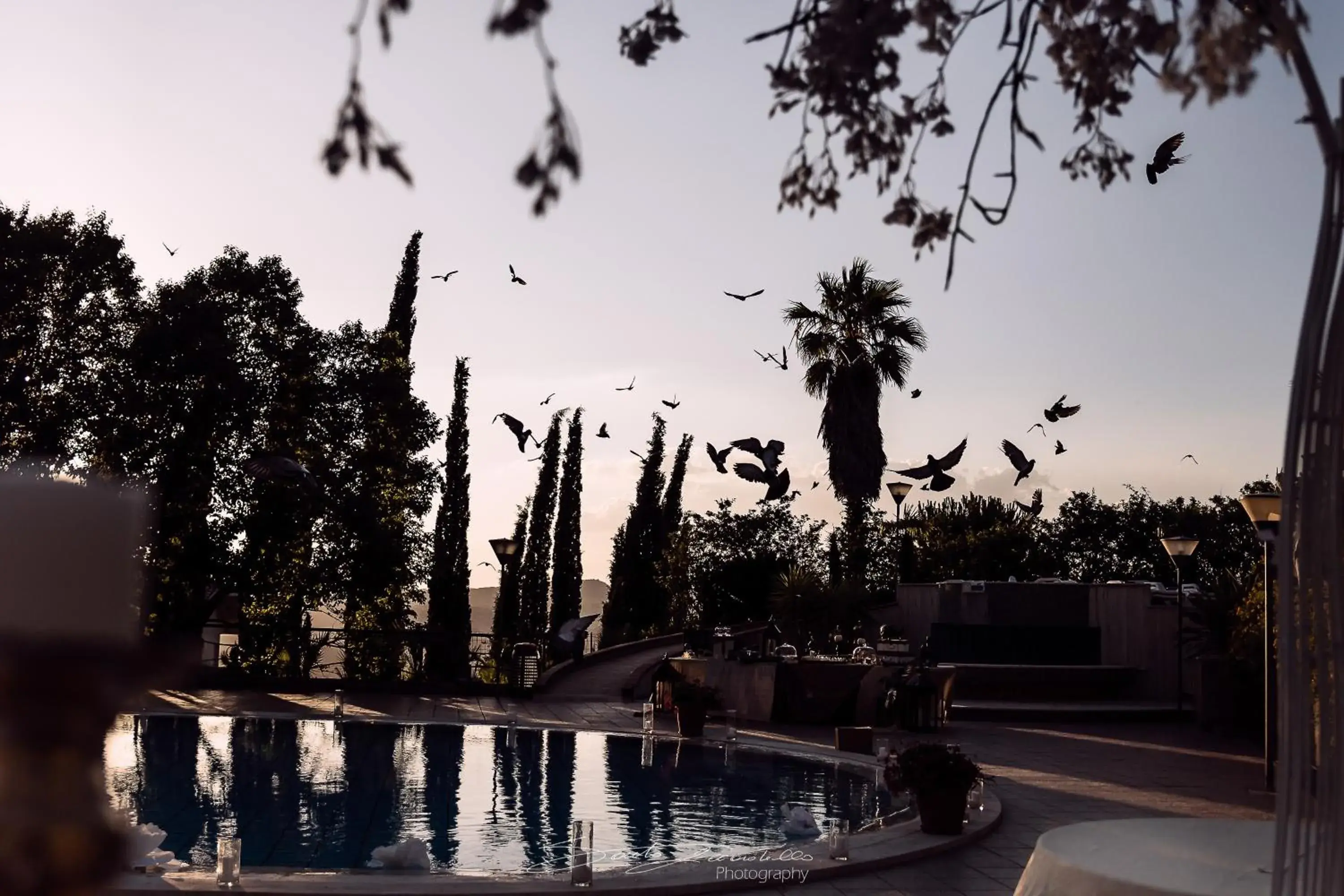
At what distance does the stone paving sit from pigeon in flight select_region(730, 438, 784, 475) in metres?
4.15

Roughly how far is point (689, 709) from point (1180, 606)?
8.21 metres

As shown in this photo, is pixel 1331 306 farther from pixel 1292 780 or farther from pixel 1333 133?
pixel 1292 780

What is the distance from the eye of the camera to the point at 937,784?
991 centimetres

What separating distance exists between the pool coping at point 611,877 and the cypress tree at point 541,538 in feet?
114

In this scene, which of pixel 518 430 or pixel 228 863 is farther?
pixel 518 430

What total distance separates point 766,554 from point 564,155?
39643 millimetres

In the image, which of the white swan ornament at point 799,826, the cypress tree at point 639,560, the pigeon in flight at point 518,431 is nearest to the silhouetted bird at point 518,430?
the pigeon in flight at point 518,431

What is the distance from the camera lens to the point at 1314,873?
2.79 meters

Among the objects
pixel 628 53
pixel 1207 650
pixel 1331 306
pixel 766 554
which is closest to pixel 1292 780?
pixel 1331 306

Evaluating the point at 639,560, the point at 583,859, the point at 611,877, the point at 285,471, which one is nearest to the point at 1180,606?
the point at 285,471

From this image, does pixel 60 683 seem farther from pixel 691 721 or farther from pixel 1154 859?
pixel 691 721

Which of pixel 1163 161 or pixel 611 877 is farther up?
pixel 1163 161

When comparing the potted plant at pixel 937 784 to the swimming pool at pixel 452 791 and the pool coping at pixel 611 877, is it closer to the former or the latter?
the pool coping at pixel 611 877

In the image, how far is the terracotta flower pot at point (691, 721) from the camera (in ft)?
58.0
